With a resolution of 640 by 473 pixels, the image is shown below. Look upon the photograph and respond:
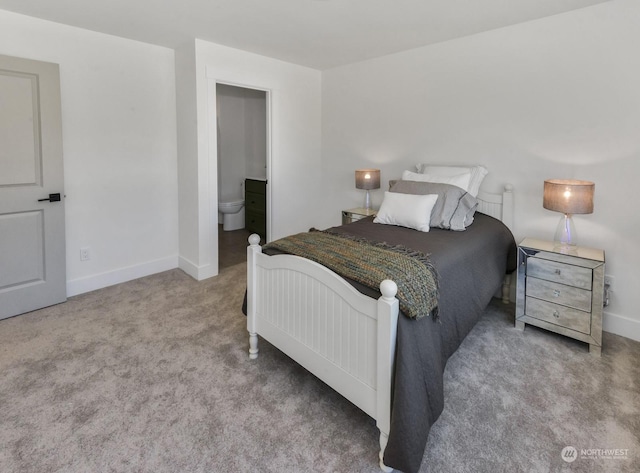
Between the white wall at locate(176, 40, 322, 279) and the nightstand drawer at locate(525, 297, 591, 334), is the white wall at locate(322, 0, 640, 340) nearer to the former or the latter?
the nightstand drawer at locate(525, 297, 591, 334)

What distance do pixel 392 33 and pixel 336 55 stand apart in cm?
83

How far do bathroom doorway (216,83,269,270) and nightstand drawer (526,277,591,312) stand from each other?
3.70 m

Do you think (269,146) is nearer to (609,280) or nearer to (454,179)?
(454,179)

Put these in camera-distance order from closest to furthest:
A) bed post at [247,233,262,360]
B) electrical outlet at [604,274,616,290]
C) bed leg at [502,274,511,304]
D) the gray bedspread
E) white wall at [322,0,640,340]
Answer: the gray bedspread, bed post at [247,233,262,360], white wall at [322,0,640,340], electrical outlet at [604,274,616,290], bed leg at [502,274,511,304]

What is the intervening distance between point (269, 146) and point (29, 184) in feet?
7.21

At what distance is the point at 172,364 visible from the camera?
2.17m

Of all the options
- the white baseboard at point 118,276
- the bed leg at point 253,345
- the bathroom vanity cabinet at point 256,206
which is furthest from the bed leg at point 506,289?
the white baseboard at point 118,276

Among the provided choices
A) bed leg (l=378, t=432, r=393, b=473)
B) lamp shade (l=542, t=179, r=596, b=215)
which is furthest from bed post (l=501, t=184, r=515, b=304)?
bed leg (l=378, t=432, r=393, b=473)

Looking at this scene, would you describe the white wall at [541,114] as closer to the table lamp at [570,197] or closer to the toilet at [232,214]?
the table lamp at [570,197]

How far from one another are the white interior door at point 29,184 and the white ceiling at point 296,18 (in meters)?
0.53

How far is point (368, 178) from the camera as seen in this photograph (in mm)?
3725

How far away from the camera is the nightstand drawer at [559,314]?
2311mm

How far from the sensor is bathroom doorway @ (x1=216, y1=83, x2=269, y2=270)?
5441 mm

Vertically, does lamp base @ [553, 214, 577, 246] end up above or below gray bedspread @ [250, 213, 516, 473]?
above
